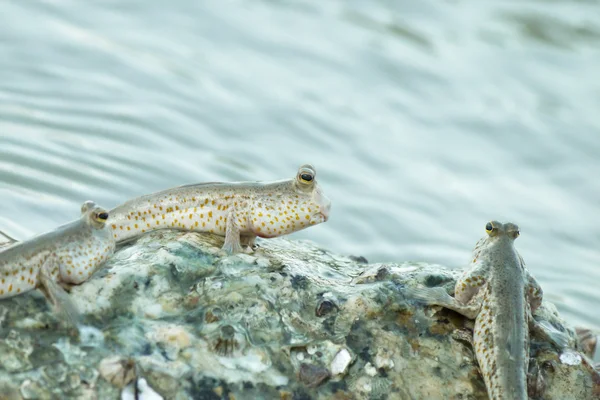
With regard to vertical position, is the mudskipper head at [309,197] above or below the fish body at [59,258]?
above

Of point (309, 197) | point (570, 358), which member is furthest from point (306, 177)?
point (570, 358)

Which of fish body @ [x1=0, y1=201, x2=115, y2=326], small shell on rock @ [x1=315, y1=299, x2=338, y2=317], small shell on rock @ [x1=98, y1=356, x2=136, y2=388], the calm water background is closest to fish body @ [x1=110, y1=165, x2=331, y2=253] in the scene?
fish body @ [x1=0, y1=201, x2=115, y2=326]

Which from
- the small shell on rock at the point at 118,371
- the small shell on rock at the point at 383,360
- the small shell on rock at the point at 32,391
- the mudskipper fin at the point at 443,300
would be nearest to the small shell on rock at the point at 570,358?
the mudskipper fin at the point at 443,300

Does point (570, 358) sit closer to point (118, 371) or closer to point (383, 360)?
point (383, 360)

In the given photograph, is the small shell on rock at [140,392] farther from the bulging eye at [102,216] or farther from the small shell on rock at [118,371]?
the bulging eye at [102,216]

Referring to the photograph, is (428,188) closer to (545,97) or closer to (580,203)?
(580,203)

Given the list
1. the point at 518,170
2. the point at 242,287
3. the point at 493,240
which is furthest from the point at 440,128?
the point at 242,287

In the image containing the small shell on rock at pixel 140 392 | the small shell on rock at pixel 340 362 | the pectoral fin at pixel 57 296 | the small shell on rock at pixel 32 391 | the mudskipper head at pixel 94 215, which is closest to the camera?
the small shell on rock at pixel 32 391

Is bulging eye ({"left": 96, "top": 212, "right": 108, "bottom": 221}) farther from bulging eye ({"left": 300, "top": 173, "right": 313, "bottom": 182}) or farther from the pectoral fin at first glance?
bulging eye ({"left": 300, "top": 173, "right": 313, "bottom": 182})
